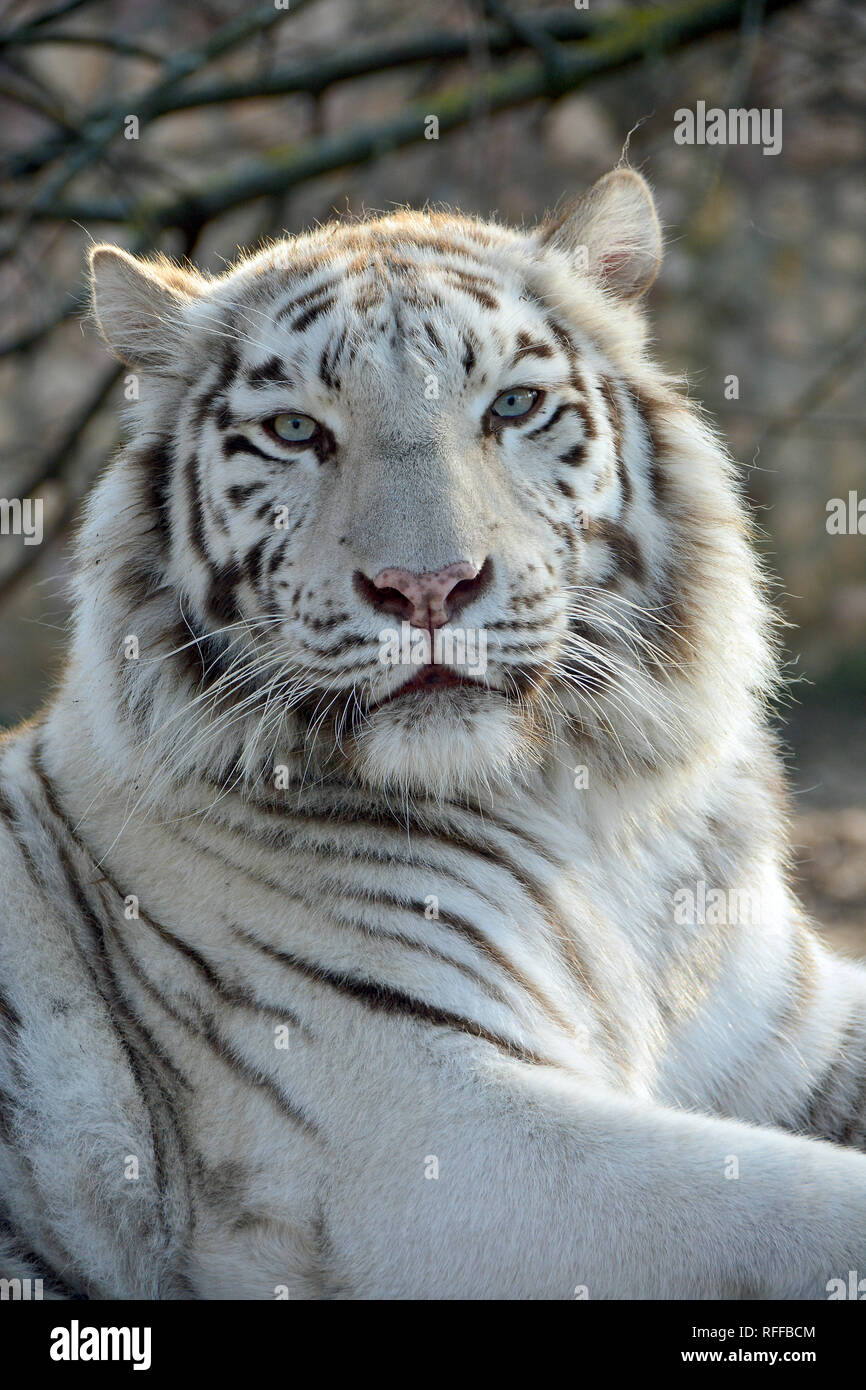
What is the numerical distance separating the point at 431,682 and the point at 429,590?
0.49ft

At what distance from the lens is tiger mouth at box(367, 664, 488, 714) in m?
2.13

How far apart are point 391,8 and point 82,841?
17.7 ft

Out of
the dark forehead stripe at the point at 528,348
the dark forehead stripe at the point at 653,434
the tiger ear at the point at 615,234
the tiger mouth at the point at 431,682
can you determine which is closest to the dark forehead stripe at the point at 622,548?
the dark forehead stripe at the point at 653,434

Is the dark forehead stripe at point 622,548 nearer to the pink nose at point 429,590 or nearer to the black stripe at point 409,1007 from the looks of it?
the pink nose at point 429,590

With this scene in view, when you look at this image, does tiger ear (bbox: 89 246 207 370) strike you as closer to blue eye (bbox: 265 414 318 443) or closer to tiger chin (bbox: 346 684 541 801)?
blue eye (bbox: 265 414 318 443)

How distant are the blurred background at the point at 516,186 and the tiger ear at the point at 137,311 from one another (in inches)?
67.9

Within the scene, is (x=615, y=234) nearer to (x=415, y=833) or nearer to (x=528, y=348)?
(x=528, y=348)

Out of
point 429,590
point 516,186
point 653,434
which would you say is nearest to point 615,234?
point 653,434

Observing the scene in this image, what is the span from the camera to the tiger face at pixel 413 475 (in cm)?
216

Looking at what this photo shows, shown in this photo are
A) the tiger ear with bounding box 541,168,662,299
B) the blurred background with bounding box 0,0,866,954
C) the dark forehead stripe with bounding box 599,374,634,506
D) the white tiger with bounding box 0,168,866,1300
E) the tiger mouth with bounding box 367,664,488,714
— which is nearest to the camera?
the white tiger with bounding box 0,168,866,1300

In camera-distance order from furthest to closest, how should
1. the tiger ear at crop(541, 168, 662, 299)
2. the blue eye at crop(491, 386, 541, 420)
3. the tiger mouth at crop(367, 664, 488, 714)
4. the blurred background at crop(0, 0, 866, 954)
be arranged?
the blurred background at crop(0, 0, 866, 954), the tiger ear at crop(541, 168, 662, 299), the blue eye at crop(491, 386, 541, 420), the tiger mouth at crop(367, 664, 488, 714)

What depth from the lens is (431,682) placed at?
2148 millimetres

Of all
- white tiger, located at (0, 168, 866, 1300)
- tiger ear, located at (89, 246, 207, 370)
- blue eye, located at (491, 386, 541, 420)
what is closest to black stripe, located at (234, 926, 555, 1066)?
white tiger, located at (0, 168, 866, 1300)

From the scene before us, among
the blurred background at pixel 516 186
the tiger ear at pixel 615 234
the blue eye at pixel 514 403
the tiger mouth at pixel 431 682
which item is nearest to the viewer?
the tiger mouth at pixel 431 682
